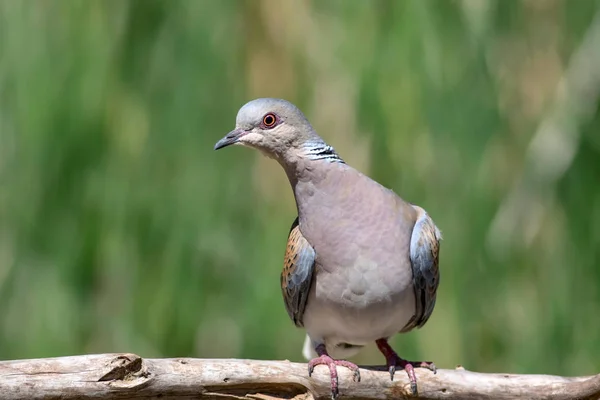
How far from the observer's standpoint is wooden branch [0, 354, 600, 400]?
2191 millimetres

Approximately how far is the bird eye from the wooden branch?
739 mm

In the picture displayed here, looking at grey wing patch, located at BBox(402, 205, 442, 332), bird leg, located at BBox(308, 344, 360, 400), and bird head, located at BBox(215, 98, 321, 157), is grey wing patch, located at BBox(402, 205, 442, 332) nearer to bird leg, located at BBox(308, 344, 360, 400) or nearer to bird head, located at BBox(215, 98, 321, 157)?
bird leg, located at BBox(308, 344, 360, 400)

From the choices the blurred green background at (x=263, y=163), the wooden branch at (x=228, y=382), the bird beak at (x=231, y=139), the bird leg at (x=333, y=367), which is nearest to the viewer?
the wooden branch at (x=228, y=382)

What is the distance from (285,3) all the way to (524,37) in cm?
101

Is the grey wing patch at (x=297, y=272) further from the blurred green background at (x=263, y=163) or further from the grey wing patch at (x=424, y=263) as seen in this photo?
the blurred green background at (x=263, y=163)

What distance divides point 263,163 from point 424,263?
1126 millimetres

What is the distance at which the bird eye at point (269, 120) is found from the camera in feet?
9.08

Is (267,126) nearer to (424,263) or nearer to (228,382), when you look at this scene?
(424,263)

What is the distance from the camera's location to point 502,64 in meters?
3.77

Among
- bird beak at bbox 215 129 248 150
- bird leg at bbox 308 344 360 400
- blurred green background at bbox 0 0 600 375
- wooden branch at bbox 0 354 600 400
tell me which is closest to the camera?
wooden branch at bbox 0 354 600 400

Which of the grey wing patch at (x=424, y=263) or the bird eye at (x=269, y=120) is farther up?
the bird eye at (x=269, y=120)

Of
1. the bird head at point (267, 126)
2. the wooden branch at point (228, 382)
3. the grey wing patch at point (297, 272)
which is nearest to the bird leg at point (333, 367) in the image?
the wooden branch at point (228, 382)

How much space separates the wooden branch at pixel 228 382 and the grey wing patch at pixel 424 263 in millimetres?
301

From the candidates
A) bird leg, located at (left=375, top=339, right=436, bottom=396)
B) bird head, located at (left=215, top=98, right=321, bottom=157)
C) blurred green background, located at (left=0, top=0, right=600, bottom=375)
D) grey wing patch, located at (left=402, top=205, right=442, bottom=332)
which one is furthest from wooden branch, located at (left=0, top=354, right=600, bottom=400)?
blurred green background, located at (left=0, top=0, right=600, bottom=375)
